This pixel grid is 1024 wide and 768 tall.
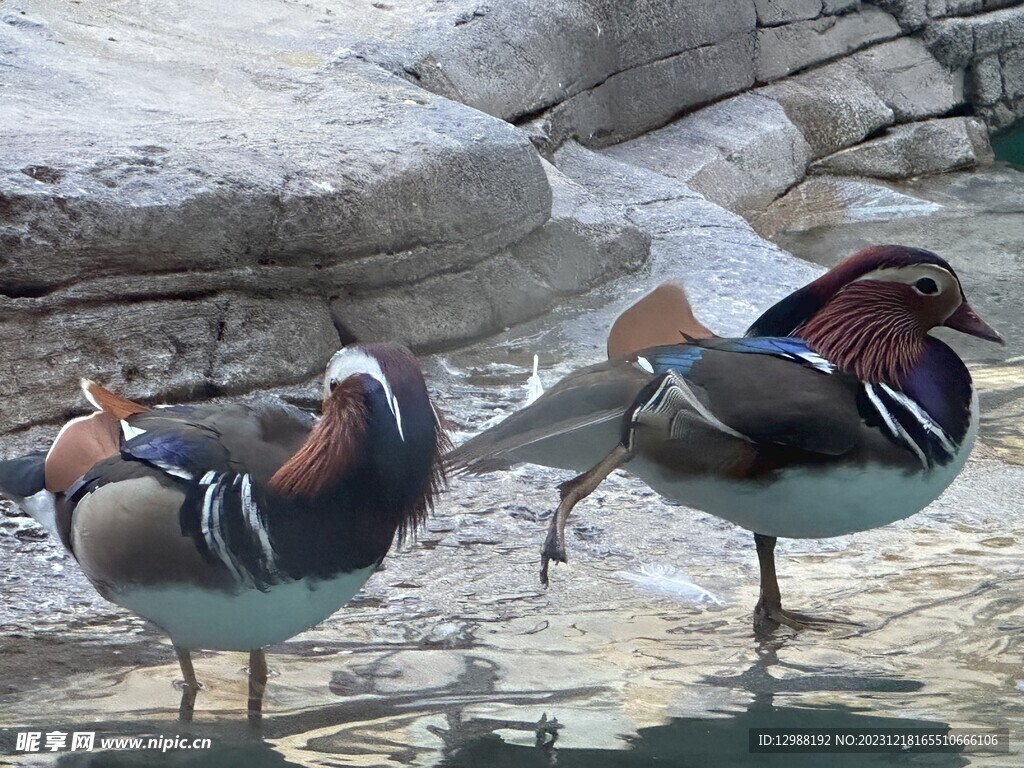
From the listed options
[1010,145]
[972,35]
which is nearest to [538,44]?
[972,35]

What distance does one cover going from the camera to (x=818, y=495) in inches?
101

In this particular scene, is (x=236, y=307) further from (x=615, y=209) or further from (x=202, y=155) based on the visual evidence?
(x=615, y=209)

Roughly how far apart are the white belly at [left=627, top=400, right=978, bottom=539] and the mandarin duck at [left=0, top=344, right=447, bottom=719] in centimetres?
69

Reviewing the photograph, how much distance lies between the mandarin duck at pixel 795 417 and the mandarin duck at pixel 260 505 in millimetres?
424

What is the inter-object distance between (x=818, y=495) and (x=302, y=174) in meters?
2.20

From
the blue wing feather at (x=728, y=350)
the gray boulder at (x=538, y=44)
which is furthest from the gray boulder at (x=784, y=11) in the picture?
the blue wing feather at (x=728, y=350)

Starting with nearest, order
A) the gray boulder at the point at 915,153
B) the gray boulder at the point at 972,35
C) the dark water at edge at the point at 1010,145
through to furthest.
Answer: the gray boulder at the point at 915,153
the gray boulder at the point at 972,35
the dark water at edge at the point at 1010,145

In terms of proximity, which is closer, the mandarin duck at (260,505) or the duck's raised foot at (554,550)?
the mandarin duck at (260,505)

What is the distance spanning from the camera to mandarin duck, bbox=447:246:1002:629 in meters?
2.52

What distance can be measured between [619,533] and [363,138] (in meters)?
1.83

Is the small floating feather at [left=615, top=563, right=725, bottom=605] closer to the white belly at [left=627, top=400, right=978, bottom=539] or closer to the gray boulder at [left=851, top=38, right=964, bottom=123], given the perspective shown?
the white belly at [left=627, top=400, right=978, bottom=539]

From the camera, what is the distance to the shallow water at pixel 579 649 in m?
2.18

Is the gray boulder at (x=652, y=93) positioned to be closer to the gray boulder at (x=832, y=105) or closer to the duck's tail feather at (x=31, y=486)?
the gray boulder at (x=832, y=105)

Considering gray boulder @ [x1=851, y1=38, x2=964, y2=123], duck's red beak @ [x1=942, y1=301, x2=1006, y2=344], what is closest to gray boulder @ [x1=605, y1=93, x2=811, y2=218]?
gray boulder @ [x1=851, y1=38, x2=964, y2=123]
